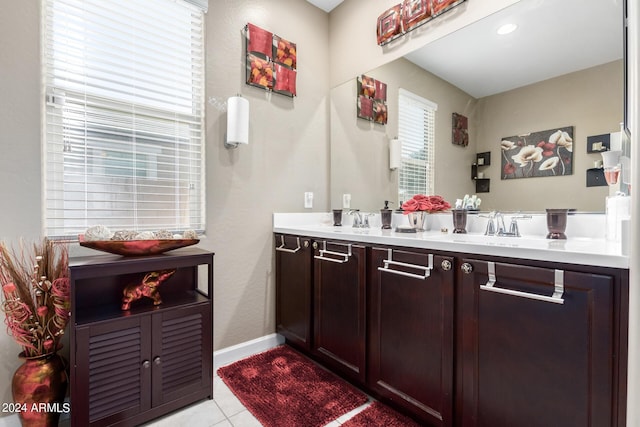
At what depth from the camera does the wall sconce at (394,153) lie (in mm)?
2240

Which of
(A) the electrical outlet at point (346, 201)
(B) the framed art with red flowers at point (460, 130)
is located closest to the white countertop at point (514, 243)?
(A) the electrical outlet at point (346, 201)

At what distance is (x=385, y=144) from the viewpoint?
7.65ft

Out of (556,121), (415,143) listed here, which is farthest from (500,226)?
(415,143)

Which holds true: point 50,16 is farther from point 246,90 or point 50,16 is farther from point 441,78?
point 441,78

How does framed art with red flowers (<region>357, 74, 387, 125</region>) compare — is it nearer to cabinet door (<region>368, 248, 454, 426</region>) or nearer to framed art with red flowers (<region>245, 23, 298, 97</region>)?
framed art with red flowers (<region>245, 23, 298, 97</region>)

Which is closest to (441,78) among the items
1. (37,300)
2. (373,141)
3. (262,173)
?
(373,141)

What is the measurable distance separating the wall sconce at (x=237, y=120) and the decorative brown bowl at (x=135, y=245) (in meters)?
0.75

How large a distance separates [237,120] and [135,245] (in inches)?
39.4

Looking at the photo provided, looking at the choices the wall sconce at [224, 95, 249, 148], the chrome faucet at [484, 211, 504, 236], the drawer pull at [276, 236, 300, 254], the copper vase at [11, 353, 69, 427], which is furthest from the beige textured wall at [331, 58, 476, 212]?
the copper vase at [11, 353, 69, 427]

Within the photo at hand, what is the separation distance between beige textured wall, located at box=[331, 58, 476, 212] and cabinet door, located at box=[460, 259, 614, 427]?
861 millimetres

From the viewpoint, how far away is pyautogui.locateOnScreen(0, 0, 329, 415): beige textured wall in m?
1.41

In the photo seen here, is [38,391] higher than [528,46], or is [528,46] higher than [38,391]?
[528,46]

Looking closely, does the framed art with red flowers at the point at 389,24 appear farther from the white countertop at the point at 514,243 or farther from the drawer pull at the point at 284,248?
the drawer pull at the point at 284,248

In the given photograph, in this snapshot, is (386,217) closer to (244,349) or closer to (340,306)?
(340,306)
